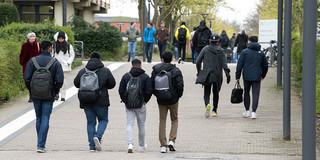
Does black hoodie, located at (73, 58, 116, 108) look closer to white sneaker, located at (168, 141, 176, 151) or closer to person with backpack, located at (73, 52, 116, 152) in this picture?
person with backpack, located at (73, 52, 116, 152)

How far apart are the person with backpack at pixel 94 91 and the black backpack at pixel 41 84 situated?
15.4 inches

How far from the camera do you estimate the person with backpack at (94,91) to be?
8734mm

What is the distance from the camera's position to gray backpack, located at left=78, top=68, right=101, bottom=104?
8711 millimetres

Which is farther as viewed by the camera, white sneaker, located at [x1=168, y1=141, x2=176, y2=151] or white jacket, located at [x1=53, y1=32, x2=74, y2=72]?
white jacket, located at [x1=53, y1=32, x2=74, y2=72]

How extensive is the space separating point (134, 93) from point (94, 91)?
0.57m

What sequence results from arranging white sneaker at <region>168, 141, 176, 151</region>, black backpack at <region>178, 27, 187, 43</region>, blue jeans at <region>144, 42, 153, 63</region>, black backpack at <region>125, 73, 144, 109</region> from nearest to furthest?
1. black backpack at <region>125, 73, 144, 109</region>
2. white sneaker at <region>168, 141, 176, 151</region>
3. black backpack at <region>178, 27, 187, 43</region>
4. blue jeans at <region>144, 42, 153, 63</region>

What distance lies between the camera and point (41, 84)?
29.1 feet

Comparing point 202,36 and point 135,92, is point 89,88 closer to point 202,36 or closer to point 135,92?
point 135,92

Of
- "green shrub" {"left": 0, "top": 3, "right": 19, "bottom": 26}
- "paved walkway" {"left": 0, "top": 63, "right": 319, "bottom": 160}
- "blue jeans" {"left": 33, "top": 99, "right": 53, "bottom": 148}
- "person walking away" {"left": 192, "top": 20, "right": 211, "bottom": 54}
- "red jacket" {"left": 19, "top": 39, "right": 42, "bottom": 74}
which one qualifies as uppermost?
"green shrub" {"left": 0, "top": 3, "right": 19, "bottom": 26}

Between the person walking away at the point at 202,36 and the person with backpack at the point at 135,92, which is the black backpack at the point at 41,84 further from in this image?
the person walking away at the point at 202,36

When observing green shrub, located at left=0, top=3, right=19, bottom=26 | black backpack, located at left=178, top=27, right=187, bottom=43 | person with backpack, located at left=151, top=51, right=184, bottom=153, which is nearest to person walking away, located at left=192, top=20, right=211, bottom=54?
black backpack, located at left=178, top=27, right=187, bottom=43

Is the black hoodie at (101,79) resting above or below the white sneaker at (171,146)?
above

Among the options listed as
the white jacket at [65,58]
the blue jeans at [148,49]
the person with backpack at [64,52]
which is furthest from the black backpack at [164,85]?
the blue jeans at [148,49]

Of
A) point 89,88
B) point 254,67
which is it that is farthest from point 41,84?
point 254,67
